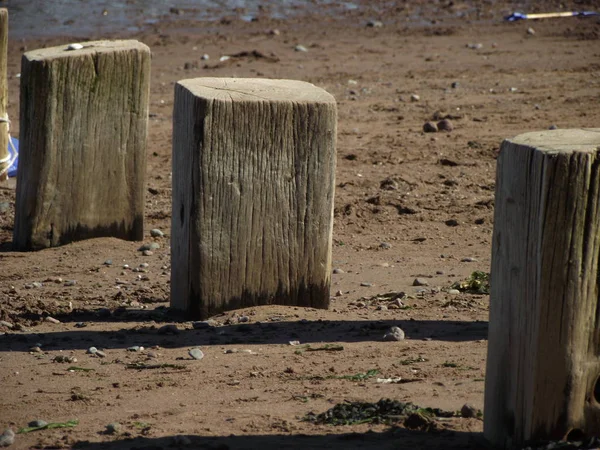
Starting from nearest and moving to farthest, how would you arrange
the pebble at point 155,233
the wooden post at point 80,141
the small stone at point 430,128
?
the wooden post at point 80,141 < the pebble at point 155,233 < the small stone at point 430,128

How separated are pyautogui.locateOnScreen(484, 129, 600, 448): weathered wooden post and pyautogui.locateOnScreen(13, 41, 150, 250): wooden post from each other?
137 inches

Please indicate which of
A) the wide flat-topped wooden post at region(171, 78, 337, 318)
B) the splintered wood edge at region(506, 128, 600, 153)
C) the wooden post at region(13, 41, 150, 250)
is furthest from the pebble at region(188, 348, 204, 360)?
the wooden post at region(13, 41, 150, 250)

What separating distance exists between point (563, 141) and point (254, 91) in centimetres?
207

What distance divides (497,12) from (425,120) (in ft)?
22.3

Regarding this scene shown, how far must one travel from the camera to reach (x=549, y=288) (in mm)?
3000

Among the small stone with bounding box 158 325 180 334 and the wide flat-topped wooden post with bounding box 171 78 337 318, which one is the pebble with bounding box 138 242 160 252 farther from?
the small stone with bounding box 158 325 180 334

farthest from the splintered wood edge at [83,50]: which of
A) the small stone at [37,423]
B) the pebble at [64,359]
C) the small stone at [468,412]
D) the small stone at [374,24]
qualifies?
the small stone at [374,24]

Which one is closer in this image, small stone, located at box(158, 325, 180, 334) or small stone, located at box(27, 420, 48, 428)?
small stone, located at box(27, 420, 48, 428)

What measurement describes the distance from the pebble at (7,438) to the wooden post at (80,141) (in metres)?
Answer: 2.82

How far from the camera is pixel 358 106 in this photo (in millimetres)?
10000

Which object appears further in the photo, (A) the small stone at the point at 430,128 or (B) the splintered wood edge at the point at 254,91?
(A) the small stone at the point at 430,128

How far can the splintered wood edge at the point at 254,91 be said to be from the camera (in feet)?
15.7

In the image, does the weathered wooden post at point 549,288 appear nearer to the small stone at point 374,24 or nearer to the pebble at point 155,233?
the pebble at point 155,233

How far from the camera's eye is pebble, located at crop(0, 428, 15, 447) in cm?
345
